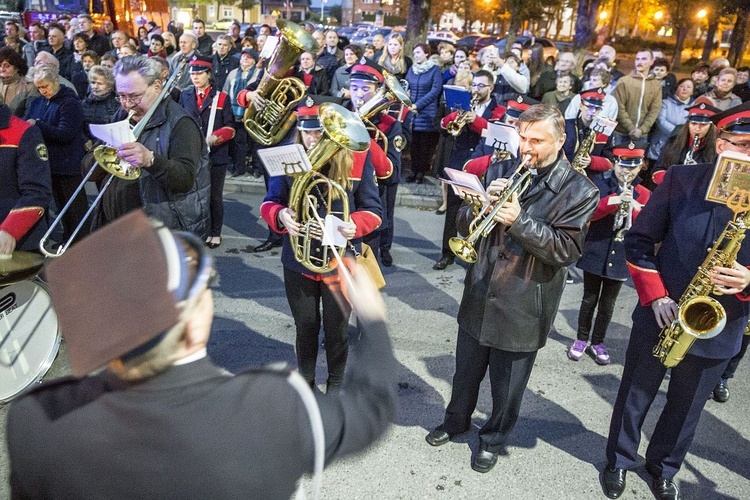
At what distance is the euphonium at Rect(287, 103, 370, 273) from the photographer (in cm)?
308

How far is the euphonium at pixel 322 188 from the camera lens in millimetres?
3076

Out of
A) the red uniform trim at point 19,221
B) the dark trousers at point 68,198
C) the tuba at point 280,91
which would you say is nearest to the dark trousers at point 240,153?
the dark trousers at point 68,198

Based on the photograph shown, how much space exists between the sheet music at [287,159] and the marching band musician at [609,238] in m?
2.22

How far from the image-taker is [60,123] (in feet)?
18.0

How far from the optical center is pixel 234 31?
47.7 ft

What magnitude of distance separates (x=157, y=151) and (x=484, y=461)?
283 centimetres

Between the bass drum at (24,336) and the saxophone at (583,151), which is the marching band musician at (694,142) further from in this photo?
the bass drum at (24,336)

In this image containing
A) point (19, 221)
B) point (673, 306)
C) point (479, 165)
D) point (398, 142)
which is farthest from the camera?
point (398, 142)

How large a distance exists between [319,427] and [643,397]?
244cm

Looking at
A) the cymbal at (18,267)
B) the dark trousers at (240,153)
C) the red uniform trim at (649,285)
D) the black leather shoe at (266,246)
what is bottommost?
the black leather shoe at (266,246)

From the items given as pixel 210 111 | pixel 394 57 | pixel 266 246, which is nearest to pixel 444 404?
pixel 266 246

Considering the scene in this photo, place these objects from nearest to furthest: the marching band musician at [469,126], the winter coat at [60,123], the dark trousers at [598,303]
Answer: the dark trousers at [598,303] < the winter coat at [60,123] < the marching band musician at [469,126]

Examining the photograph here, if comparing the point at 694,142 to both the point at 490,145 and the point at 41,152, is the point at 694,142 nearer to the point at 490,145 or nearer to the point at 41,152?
the point at 490,145

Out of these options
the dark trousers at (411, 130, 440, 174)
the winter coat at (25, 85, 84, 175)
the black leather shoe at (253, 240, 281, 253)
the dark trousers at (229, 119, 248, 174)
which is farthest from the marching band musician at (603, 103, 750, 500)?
the dark trousers at (229, 119, 248, 174)
